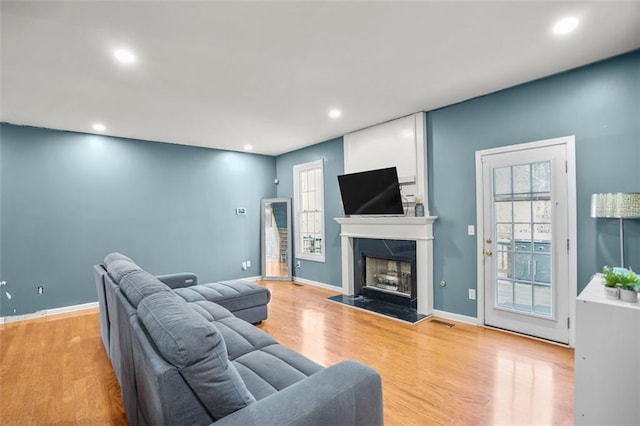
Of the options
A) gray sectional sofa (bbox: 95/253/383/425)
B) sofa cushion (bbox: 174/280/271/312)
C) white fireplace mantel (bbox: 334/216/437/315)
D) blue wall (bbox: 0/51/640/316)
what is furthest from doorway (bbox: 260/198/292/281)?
gray sectional sofa (bbox: 95/253/383/425)

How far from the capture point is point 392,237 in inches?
171

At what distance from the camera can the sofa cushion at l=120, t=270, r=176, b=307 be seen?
1.61 meters

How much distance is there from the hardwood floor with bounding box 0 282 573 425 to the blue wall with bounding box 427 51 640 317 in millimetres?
789

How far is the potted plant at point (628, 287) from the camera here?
1698 millimetres

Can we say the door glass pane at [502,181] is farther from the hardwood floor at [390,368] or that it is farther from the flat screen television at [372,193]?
the hardwood floor at [390,368]

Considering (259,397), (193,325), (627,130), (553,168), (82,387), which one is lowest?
(82,387)

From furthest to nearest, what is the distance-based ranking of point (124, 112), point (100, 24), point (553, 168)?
point (124, 112), point (553, 168), point (100, 24)

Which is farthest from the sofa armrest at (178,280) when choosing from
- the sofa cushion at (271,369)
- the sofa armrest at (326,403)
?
the sofa armrest at (326,403)

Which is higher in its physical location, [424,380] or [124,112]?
[124,112]

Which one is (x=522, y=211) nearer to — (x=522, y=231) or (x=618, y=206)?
(x=522, y=231)

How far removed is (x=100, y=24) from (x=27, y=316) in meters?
4.20

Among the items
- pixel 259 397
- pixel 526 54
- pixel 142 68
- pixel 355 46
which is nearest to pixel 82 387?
pixel 259 397

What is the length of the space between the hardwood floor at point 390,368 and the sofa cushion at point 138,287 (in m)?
0.96

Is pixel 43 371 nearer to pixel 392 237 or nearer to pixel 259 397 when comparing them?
pixel 259 397
